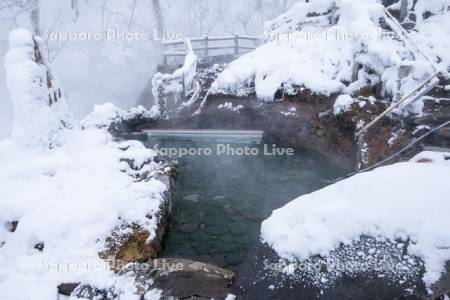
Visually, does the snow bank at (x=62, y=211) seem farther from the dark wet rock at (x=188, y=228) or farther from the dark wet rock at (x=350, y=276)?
the dark wet rock at (x=350, y=276)

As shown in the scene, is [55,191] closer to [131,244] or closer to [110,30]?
[131,244]

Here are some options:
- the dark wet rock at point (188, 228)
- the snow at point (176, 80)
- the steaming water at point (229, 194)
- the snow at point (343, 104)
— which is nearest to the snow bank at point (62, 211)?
the dark wet rock at point (188, 228)

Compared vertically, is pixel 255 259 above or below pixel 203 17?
below

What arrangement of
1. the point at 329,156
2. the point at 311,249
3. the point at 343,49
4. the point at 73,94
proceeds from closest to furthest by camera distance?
the point at 311,249, the point at 329,156, the point at 343,49, the point at 73,94

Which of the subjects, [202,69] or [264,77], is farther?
[202,69]

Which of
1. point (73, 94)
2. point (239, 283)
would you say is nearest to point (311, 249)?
point (239, 283)

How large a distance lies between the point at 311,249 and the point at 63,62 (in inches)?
1125

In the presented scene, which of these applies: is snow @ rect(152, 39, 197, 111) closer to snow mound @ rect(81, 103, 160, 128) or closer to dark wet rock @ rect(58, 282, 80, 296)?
snow mound @ rect(81, 103, 160, 128)

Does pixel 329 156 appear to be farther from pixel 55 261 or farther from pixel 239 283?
pixel 55 261

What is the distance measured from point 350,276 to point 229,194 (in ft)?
15.4

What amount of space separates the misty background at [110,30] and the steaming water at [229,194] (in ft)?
49.9

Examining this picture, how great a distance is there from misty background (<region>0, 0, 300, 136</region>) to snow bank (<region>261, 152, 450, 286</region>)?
808 inches

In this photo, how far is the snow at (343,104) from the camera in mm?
8664

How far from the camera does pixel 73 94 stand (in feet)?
83.3
